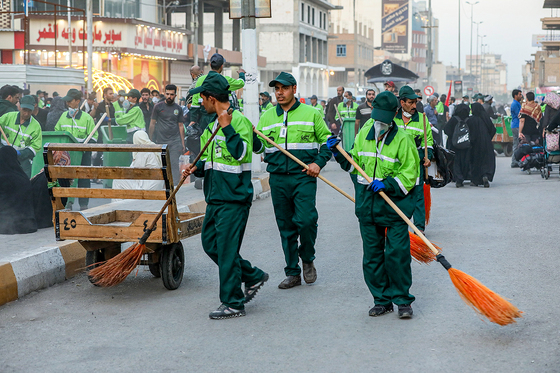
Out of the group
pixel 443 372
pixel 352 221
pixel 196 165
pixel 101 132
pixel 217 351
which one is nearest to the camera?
pixel 443 372

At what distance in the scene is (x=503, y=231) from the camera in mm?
9695

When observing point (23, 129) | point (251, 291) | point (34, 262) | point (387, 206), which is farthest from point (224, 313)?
point (23, 129)

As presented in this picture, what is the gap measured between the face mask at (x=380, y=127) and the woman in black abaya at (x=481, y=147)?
378 inches

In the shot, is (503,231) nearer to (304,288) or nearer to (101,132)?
(304,288)

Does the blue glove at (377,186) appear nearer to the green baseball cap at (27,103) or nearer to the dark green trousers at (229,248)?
the dark green trousers at (229,248)

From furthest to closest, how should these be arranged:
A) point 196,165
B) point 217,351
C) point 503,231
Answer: point 503,231, point 196,165, point 217,351

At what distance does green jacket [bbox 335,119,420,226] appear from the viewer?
5.66m

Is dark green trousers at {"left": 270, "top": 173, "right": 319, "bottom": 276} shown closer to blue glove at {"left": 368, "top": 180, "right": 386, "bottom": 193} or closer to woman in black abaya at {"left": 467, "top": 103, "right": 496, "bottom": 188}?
blue glove at {"left": 368, "top": 180, "right": 386, "bottom": 193}

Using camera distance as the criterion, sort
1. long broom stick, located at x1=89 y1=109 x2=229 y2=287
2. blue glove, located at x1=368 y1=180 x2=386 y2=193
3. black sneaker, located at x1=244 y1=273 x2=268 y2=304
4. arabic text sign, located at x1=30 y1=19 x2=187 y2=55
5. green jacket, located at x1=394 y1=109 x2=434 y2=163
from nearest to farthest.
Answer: blue glove, located at x1=368 y1=180 x2=386 y2=193
black sneaker, located at x1=244 y1=273 x2=268 y2=304
long broom stick, located at x1=89 y1=109 x2=229 y2=287
green jacket, located at x1=394 y1=109 x2=434 y2=163
arabic text sign, located at x1=30 y1=19 x2=187 y2=55

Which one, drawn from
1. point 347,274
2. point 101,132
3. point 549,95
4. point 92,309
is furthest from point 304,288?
point 549,95

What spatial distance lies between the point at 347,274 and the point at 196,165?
6.65ft

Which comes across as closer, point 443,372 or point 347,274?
point 443,372

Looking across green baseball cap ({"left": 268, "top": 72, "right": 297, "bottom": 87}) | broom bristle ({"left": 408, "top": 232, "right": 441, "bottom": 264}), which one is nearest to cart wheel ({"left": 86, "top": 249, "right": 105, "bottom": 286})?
green baseball cap ({"left": 268, "top": 72, "right": 297, "bottom": 87})

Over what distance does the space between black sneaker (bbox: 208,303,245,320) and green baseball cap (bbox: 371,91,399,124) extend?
1.75 metres
